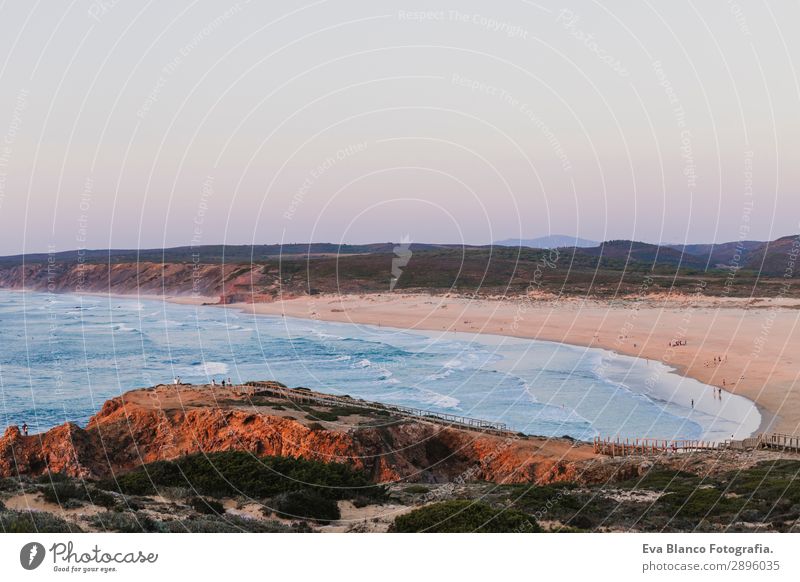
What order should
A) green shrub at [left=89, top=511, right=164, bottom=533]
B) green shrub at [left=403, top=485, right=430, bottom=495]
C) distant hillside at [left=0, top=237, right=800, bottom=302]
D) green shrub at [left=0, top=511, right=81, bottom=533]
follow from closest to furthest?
green shrub at [left=0, top=511, right=81, bottom=533] < green shrub at [left=89, top=511, right=164, bottom=533] < green shrub at [left=403, top=485, right=430, bottom=495] < distant hillside at [left=0, top=237, right=800, bottom=302]

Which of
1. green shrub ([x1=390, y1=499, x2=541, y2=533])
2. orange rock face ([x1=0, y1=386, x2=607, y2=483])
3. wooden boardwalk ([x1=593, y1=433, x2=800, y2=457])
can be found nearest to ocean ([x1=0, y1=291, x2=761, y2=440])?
wooden boardwalk ([x1=593, y1=433, x2=800, y2=457])

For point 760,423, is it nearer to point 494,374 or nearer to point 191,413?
point 494,374

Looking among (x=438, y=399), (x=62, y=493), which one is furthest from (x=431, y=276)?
(x=62, y=493)

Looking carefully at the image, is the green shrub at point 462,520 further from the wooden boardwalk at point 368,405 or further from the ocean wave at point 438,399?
the ocean wave at point 438,399

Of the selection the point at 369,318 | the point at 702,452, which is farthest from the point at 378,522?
the point at 369,318

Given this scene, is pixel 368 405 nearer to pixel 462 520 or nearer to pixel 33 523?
pixel 462 520

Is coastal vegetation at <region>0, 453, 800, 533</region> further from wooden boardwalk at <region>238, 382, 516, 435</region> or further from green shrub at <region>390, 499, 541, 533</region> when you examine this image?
wooden boardwalk at <region>238, 382, 516, 435</region>
